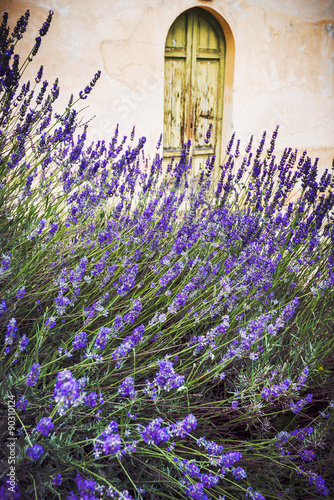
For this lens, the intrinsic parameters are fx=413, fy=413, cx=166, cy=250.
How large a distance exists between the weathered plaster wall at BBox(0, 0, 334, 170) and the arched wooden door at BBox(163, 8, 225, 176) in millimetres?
189

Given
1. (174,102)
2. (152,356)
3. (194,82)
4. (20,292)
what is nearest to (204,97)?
(194,82)

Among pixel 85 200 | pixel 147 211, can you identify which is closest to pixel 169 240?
pixel 147 211

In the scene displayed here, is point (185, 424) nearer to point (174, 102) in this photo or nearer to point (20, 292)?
point (20, 292)

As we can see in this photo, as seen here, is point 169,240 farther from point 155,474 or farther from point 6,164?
point 155,474

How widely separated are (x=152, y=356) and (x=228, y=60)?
553 cm

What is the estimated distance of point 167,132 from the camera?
6.00m

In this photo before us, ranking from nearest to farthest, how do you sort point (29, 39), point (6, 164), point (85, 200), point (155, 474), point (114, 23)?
point (155, 474)
point (6, 164)
point (85, 200)
point (29, 39)
point (114, 23)

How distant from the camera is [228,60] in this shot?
239 inches

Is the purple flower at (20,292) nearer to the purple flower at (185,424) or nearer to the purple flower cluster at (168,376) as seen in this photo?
the purple flower cluster at (168,376)

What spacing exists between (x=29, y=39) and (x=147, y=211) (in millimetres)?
2905

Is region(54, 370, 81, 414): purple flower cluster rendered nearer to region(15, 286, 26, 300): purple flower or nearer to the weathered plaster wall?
region(15, 286, 26, 300): purple flower

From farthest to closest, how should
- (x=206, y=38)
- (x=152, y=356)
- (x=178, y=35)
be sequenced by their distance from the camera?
(x=206, y=38) < (x=178, y=35) < (x=152, y=356)

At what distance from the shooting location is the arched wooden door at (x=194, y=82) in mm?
5727

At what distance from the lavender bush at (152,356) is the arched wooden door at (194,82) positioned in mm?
3150
